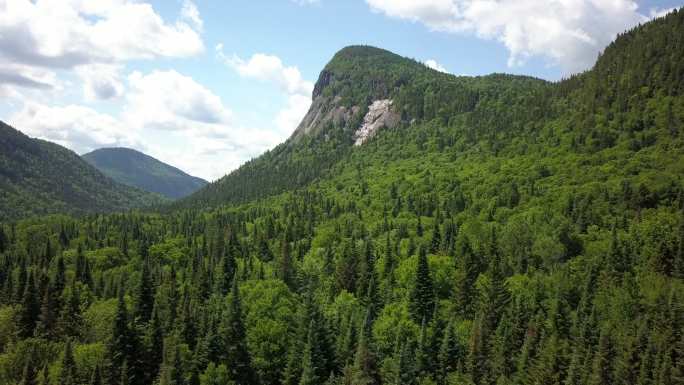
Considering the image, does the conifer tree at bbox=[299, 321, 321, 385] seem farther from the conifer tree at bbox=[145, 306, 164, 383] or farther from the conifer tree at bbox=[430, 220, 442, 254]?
the conifer tree at bbox=[430, 220, 442, 254]

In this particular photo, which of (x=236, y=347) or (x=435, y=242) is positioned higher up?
(x=435, y=242)

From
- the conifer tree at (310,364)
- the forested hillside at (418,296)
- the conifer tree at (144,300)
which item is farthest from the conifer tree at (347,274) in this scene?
the conifer tree at (144,300)

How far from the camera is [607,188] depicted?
149m

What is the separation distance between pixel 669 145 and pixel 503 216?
190 ft

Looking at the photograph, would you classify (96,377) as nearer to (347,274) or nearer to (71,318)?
(71,318)

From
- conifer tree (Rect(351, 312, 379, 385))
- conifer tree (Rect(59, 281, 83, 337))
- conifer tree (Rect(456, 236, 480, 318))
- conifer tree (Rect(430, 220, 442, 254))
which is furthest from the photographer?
conifer tree (Rect(430, 220, 442, 254))

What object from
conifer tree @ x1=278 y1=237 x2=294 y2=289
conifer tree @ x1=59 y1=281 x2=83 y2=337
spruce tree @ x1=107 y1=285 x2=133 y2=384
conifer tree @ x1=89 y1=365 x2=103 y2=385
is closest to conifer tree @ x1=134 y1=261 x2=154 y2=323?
conifer tree @ x1=59 y1=281 x2=83 y2=337

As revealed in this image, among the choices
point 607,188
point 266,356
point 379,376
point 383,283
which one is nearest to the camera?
point 379,376

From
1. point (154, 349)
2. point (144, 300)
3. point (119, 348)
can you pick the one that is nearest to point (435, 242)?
point (144, 300)

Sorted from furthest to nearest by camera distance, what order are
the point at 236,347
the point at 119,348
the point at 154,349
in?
the point at 236,347
the point at 154,349
the point at 119,348

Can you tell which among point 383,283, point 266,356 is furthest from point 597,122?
point 266,356

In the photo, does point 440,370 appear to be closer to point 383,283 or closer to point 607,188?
point 383,283

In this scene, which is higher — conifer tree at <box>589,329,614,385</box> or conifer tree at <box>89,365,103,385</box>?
conifer tree at <box>589,329,614,385</box>

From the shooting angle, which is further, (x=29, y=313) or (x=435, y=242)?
(x=435, y=242)
